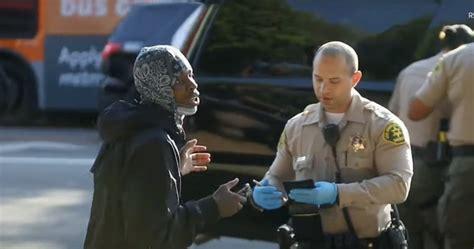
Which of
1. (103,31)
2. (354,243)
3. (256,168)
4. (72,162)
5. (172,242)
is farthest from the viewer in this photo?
(103,31)

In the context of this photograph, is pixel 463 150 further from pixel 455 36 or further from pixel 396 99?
pixel 455 36

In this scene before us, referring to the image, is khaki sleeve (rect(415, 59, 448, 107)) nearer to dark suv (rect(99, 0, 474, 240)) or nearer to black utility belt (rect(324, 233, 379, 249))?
dark suv (rect(99, 0, 474, 240))

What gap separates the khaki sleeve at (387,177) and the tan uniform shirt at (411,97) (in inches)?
72.3

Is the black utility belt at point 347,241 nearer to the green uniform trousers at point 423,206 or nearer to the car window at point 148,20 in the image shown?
the green uniform trousers at point 423,206

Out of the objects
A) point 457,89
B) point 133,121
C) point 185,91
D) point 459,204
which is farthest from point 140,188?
point 459,204

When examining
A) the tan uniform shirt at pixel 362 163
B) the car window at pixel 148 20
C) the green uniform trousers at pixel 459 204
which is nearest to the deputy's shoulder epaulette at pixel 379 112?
the tan uniform shirt at pixel 362 163

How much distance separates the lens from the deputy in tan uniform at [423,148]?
19.2 ft

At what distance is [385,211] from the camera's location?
4.09 m

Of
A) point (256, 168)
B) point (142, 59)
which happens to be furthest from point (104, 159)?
point (256, 168)

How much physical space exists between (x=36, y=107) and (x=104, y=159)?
12.1 m

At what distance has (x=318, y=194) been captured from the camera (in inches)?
151

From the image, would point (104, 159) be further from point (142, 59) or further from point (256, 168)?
point (256, 168)

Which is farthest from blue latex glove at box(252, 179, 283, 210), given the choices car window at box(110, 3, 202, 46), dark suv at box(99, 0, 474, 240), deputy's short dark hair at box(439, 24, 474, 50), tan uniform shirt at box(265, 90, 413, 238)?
car window at box(110, 3, 202, 46)

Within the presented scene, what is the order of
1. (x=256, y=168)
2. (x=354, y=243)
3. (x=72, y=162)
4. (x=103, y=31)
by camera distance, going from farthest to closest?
1. (x=103, y=31)
2. (x=72, y=162)
3. (x=256, y=168)
4. (x=354, y=243)
